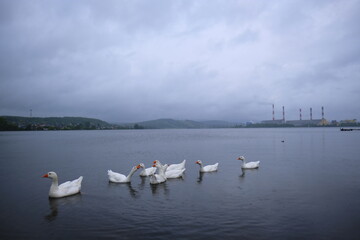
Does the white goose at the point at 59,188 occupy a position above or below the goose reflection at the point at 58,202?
above

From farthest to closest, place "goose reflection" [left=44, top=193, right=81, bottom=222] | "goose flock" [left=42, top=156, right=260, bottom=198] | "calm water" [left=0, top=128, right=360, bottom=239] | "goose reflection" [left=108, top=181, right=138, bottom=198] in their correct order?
1. "goose reflection" [left=108, top=181, right=138, bottom=198]
2. "goose flock" [left=42, top=156, right=260, bottom=198]
3. "goose reflection" [left=44, top=193, right=81, bottom=222]
4. "calm water" [left=0, top=128, right=360, bottom=239]

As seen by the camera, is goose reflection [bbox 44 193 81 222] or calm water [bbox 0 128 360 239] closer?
calm water [bbox 0 128 360 239]

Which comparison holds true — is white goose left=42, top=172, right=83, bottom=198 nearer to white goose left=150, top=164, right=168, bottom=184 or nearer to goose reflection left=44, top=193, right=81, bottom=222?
goose reflection left=44, top=193, right=81, bottom=222

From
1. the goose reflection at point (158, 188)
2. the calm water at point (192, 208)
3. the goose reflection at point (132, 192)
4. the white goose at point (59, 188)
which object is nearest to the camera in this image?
the calm water at point (192, 208)

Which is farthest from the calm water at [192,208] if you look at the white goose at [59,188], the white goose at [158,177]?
the white goose at [158,177]

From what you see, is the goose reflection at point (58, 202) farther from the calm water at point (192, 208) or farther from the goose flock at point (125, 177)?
the goose flock at point (125, 177)

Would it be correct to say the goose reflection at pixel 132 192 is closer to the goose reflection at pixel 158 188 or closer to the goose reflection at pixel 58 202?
the goose reflection at pixel 158 188

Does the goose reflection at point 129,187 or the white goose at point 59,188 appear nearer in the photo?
A: the white goose at point 59,188

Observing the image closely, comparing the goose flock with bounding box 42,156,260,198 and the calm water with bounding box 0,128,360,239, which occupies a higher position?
the goose flock with bounding box 42,156,260,198

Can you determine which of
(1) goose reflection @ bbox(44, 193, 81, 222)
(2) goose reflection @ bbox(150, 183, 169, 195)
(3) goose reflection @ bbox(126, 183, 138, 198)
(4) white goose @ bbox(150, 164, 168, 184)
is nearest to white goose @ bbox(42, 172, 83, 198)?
(1) goose reflection @ bbox(44, 193, 81, 222)

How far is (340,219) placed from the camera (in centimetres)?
→ 1144

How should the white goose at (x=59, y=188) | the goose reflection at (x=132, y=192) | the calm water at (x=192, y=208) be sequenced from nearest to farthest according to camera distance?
the calm water at (x=192, y=208) < the white goose at (x=59, y=188) < the goose reflection at (x=132, y=192)

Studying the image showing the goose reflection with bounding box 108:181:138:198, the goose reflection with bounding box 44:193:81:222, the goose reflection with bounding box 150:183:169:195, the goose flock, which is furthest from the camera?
the goose reflection with bounding box 150:183:169:195

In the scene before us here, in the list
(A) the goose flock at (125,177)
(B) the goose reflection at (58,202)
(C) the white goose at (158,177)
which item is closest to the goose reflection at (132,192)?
(A) the goose flock at (125,177)
